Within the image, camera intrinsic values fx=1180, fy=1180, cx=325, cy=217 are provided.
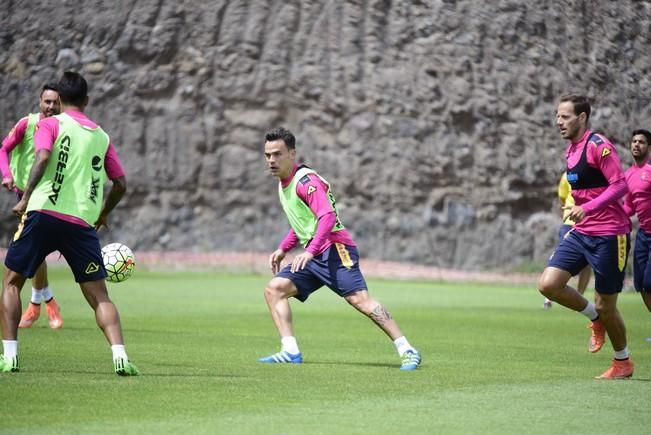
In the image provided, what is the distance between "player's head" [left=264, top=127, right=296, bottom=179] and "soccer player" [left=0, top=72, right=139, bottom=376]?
1.92 m

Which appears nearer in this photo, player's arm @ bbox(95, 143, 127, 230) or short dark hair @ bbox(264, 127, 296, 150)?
player's arm @ bbox(95, 143, 127, 230)

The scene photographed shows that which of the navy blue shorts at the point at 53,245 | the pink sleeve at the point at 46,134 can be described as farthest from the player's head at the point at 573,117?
the pink sleeve at the point at 46,134

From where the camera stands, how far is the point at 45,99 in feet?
40.3

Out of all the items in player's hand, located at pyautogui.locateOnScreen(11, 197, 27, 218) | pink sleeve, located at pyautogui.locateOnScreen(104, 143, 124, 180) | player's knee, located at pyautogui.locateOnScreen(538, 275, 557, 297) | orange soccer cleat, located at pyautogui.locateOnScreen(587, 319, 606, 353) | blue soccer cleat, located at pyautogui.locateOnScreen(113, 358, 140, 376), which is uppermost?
pink sleeve, located at pyautogui.locateOnScreen(104, 143, 124, 180)

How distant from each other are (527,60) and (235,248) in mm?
10553

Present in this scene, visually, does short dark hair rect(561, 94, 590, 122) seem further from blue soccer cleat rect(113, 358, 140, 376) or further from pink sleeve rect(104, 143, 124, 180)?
blue soccer cleat rect(113, 358, 140, 376)

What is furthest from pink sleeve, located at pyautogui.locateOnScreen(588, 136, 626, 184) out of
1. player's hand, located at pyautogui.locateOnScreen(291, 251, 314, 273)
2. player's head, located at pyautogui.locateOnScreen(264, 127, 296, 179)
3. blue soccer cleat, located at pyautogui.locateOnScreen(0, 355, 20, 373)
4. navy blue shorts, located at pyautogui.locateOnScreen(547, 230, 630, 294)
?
blue soccer cleat, located at pyautogui.locateOnScreen(0, 355, 20, 373)

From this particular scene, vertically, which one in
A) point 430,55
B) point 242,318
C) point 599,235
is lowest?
point 430,55

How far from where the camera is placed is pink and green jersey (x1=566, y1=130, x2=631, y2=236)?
990 cm

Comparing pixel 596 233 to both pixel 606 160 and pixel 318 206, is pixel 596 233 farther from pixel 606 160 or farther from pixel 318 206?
pixel 318 206

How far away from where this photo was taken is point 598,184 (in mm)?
10133

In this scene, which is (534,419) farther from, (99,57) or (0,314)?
(99,57)

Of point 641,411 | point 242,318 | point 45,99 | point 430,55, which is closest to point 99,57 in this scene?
point 430,55

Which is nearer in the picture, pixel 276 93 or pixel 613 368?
pixel 613 368
